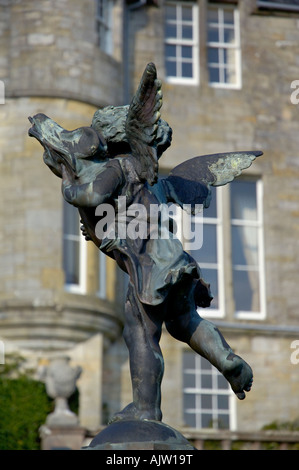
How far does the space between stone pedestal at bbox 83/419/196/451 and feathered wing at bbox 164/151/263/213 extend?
1351mm

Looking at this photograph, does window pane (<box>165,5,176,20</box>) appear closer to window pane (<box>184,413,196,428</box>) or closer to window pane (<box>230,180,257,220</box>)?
Answer: window pane (<box>230,180,257,220</box>)

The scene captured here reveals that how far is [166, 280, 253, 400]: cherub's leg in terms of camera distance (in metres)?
5.60

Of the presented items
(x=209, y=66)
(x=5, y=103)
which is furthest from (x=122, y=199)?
(x=209, y=66)

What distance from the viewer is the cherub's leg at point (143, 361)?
5582 millimetres

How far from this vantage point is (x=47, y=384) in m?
16.8

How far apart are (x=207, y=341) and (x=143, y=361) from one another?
35 cm

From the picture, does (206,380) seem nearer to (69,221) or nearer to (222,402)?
Result: (222,402)

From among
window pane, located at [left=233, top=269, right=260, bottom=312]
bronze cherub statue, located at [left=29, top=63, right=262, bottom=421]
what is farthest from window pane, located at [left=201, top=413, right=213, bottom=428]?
bronze cherub statue, located at [left=29, top=63, right=262, bottom=421]

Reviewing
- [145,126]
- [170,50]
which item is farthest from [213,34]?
[145,126]

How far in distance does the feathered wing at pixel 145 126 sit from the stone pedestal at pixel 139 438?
1.25 metres

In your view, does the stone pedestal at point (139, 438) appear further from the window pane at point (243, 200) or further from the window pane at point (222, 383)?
the window pane at point (243, 200)

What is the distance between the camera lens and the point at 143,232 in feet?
19.1

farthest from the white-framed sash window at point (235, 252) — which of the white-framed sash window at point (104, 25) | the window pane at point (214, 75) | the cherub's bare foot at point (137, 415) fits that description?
the cherub's bare foot at point (137, 415)

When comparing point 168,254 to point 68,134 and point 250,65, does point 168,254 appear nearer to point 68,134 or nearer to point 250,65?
point 68,134
